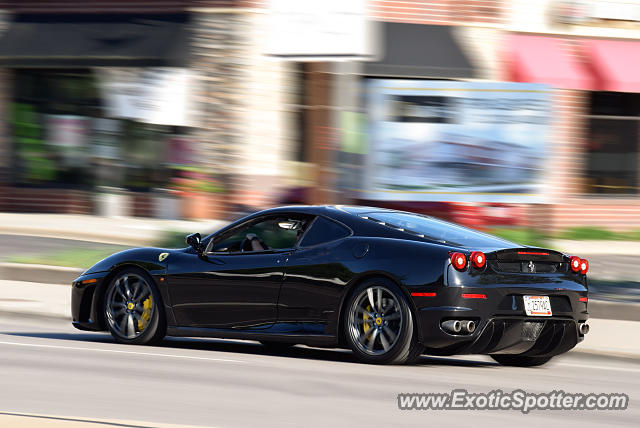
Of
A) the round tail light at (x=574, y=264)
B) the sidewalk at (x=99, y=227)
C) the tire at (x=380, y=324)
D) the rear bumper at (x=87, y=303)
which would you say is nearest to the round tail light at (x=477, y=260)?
the tire at (x=380, y=324)

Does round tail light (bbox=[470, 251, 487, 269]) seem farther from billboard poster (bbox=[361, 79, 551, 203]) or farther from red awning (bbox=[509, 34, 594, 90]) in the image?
red awning (bbox=[509, 34, 594, 90])

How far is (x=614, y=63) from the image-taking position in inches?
923

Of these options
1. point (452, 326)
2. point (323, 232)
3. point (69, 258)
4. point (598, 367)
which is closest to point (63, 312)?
point (69, 258)

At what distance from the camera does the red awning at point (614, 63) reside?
23.1 meters

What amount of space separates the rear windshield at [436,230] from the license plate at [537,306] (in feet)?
1.49

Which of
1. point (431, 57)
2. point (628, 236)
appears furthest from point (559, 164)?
point (431, 57)

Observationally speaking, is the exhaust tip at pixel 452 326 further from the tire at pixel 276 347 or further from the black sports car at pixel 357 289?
the tire at pixel 276 347

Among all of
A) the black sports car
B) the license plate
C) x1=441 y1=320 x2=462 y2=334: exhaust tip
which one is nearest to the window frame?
the black sports car

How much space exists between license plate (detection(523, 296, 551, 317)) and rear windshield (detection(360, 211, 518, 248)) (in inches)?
17.9

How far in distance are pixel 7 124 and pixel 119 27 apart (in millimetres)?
3563

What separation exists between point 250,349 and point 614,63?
51.5ft

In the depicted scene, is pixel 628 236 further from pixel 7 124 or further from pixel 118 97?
pixel 7 124

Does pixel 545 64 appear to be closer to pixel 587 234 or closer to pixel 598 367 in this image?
pixel 587 234

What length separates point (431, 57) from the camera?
2195 cm
